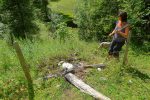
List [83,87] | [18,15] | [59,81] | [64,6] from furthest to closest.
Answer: [64,6] < [18,15] < [59,81] < [83,87]

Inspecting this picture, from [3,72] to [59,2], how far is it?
5789 centimetres

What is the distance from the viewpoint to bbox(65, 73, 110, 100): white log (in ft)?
30.6

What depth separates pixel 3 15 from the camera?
96.0 feet

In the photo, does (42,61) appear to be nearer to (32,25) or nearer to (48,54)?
(48,54)

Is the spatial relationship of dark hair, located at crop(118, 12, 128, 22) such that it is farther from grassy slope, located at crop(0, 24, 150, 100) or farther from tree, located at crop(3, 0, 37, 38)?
tree, located at crop(3, 0, 37, 38)

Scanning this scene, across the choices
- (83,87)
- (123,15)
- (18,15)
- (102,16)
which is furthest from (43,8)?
(83,87)

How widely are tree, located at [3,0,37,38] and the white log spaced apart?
773 inches

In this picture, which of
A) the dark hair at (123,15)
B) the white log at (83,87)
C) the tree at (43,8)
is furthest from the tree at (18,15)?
the tree at (43,8)

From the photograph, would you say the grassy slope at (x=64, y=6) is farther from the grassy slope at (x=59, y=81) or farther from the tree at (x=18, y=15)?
the grassy slope at (x=59, y=81)

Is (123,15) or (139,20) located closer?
(123,15)

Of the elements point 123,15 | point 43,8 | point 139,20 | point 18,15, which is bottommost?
point 43,8

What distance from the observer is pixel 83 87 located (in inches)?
386

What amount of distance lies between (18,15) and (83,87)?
21538 millimetres

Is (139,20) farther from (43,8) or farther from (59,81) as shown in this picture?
(43,8)
